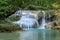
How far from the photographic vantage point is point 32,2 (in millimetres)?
34031

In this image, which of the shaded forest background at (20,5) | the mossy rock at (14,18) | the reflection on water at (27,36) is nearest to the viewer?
the reflection on water at (27,36)

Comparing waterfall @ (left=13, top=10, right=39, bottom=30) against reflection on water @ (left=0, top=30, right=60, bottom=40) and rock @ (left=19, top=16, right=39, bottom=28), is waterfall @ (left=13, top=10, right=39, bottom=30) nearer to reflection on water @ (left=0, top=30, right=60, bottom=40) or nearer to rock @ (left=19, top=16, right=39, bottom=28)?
rock @ (left=19, top=16, right=39, bottom=28)

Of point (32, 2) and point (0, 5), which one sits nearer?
point (0, 5)

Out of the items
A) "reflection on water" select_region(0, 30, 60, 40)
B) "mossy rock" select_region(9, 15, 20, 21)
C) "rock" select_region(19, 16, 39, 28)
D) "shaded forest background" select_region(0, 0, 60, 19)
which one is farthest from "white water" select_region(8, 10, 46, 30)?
"reflection on water" select_region(0, 30, 60, 40)

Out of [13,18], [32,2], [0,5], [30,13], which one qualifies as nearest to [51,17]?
[30,13]

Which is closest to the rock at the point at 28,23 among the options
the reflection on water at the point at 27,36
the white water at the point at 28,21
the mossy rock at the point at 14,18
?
the white water at the point at 28,21

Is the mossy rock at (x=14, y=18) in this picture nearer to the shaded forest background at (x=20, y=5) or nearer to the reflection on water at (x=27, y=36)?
the shaded forest background at (x=20, y=5)

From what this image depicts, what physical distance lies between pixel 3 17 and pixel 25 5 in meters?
5.84

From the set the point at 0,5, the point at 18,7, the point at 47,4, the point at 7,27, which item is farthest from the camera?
the point at 47,4

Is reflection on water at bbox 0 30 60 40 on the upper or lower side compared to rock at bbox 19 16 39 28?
lower

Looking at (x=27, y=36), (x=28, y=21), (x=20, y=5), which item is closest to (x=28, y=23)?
(x=28, y=21)

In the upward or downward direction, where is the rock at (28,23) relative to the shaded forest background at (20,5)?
downward

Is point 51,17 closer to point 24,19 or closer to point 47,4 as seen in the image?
point 24,19

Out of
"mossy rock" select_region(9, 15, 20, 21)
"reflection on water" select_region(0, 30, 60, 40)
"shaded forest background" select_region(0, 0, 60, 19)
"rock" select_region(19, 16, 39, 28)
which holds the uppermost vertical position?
"shaded forest background" select_region(0, 0, 60, 19)
